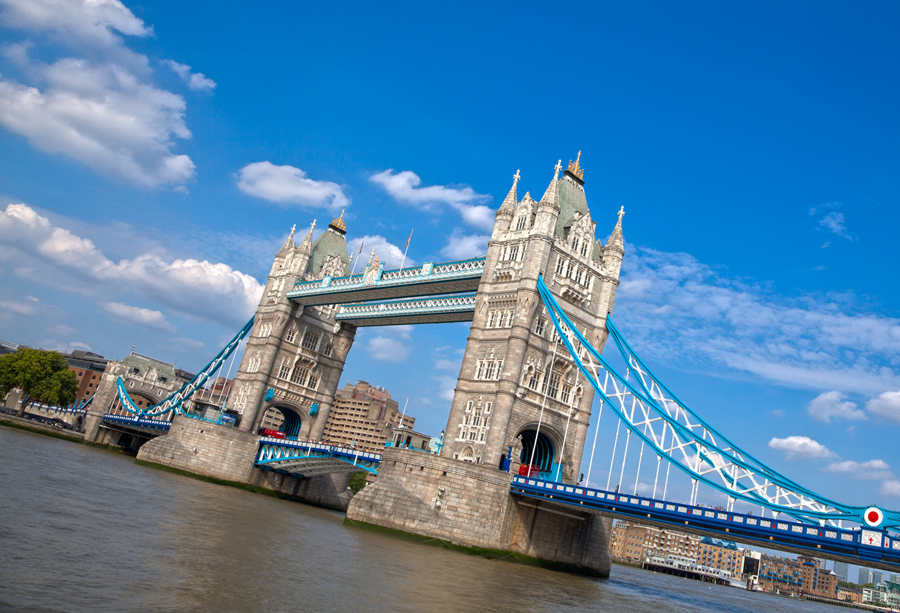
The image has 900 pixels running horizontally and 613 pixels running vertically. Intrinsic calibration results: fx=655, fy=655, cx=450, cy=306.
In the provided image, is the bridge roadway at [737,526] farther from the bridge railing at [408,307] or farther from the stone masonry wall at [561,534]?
the bridge railing at [408,307]

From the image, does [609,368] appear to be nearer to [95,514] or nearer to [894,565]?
[894,565]

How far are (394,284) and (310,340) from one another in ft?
55.3

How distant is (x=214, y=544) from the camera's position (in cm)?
2117

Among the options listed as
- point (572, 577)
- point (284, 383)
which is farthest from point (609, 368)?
point (284, 383)

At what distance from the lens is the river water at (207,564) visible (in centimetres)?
1289

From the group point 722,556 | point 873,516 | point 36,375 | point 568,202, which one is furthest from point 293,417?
point 722,556

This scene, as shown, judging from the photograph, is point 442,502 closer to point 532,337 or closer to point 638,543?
point 532,337

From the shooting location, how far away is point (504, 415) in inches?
1610

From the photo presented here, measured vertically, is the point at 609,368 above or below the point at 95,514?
above

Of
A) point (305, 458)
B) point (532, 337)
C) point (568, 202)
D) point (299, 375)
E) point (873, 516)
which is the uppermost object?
point (568, 202)

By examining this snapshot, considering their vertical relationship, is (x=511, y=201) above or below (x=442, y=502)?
above

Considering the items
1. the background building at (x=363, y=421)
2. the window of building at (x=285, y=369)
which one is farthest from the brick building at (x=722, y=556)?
the window of building at (x=285, y=369)

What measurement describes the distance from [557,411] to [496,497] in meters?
9.77

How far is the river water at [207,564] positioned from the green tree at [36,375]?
191 feet
